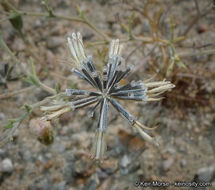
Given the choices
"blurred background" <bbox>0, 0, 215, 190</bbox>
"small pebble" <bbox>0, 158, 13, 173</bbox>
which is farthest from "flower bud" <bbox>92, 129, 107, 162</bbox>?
"small pebble" <bbox>0, 158, 13, 173</bbox>

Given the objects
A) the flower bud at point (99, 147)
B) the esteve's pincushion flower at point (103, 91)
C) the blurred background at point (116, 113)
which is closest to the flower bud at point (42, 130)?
the blurred background at point (116, 113)

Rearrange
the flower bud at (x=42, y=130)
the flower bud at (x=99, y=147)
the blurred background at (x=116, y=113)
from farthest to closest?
the blurred background at (x=116, y=113) → the flower bud at (x=42, y=130) → the flower bud at (x=99, y=147)

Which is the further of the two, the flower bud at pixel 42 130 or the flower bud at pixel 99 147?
the flower bud at pixel 42 130

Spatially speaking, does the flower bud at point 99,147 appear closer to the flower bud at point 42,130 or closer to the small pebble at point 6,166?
the flower bud at point 42,130

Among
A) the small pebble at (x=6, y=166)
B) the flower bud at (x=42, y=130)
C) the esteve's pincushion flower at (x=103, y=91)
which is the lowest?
the small pebble at (x=6, y=166)

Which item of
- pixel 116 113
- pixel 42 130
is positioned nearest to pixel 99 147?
pixel 42 130

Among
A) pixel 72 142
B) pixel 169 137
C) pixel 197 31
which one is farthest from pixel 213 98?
pixel 72 142

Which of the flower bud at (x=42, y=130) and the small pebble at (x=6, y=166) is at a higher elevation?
the flower bud at (x=42, y=130)
